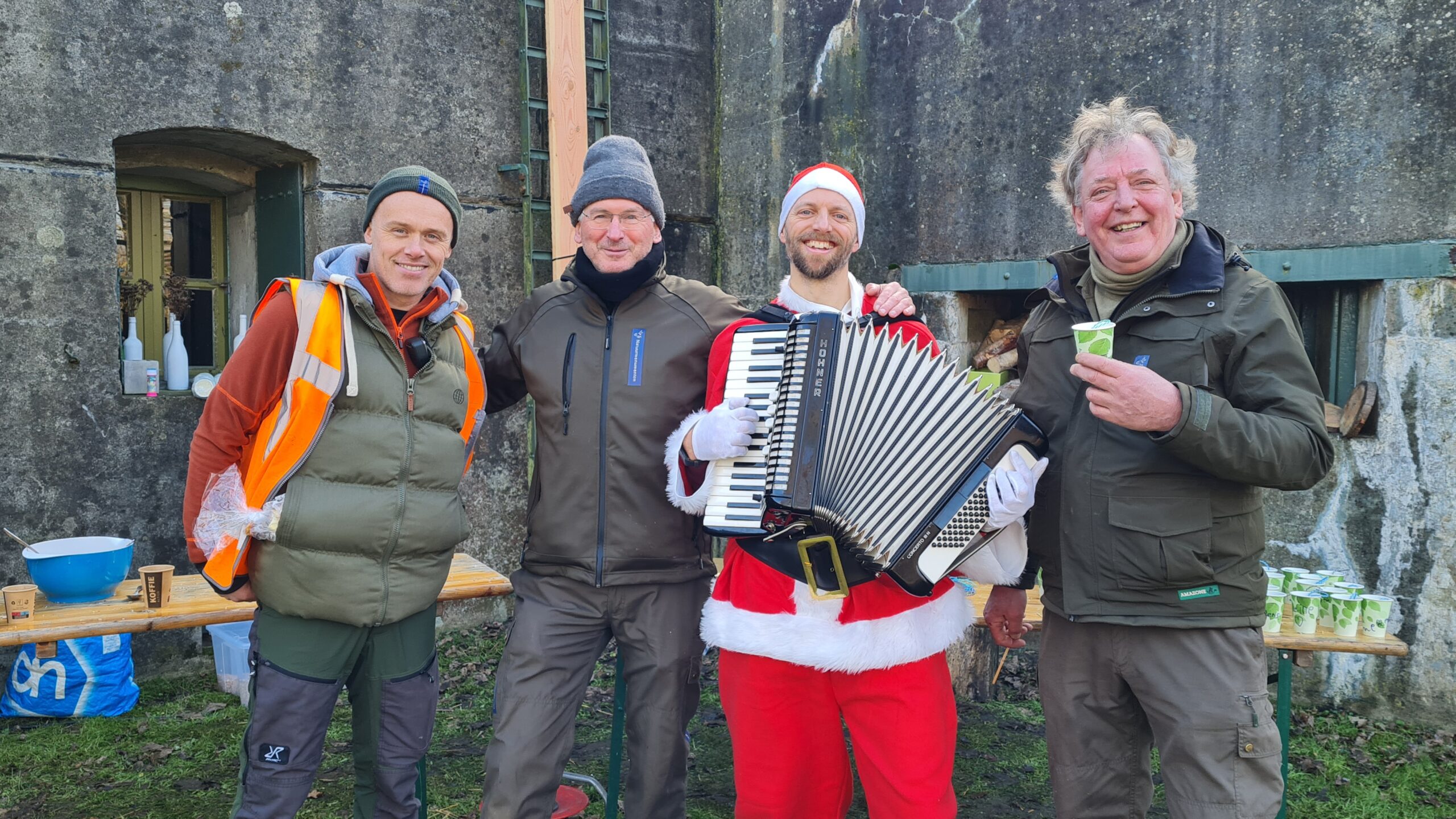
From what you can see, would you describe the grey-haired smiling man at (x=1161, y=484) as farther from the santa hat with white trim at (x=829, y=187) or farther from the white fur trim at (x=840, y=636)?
the santa hat with white trim at (x=829, y=187)

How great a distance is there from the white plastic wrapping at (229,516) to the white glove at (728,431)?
1037 millimetres

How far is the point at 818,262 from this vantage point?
2.55 m

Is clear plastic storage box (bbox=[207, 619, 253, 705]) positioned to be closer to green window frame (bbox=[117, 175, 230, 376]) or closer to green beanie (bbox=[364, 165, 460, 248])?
green window frame (bbox=[117, 175, 230, 376])

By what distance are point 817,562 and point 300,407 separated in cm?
128

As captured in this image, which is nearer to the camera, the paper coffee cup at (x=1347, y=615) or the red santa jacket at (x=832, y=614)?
the red santa jacket at (x=832, y=614)

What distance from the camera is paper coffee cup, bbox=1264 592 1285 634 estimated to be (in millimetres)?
3307

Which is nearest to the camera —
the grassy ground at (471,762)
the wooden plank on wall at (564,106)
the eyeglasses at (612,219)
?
the eyeglasses at (612,219)

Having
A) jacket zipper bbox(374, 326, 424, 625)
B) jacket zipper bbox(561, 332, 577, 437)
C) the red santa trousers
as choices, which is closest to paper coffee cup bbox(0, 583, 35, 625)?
jacket zipper bbox(374, 326, 424, 625)

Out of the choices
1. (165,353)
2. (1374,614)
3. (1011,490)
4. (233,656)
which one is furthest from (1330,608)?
(165,353)

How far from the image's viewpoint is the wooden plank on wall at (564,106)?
514 cm

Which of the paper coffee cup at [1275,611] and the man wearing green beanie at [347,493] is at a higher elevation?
the man wearing green beanie at [347,493]

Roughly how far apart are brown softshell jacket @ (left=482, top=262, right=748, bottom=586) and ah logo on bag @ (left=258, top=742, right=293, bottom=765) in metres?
0.76

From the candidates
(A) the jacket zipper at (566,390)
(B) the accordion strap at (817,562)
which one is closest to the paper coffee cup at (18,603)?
(A) the jacket zipper at (566,390)

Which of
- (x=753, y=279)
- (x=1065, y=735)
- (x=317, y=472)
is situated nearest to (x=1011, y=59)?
(x=753, y=279)
